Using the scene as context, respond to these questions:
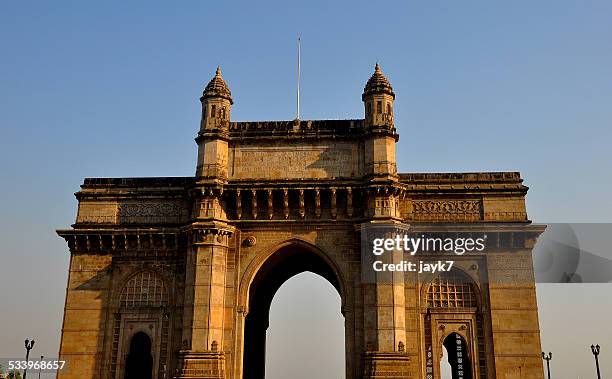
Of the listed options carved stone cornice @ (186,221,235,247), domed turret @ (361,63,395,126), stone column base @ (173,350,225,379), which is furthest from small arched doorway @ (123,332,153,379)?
domed turret @ (361,63,395,126)

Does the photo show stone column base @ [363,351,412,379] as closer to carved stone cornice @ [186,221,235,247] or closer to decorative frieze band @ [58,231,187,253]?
carved stone cornice @ [186,221,235,247]

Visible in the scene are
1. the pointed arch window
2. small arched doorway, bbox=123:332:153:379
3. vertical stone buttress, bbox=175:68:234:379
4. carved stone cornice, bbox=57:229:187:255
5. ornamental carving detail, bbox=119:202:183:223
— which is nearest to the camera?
vertical stone buttress, bbox=175:68:234:379

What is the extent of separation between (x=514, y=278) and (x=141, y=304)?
16.6 metres

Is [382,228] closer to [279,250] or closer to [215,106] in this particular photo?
[279,250]

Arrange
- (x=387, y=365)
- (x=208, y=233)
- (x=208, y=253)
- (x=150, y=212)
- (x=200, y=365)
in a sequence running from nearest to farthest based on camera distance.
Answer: (x=387, y=365) < (x=200, y=365) < (x=208, y=253) < (x=208, y=233) < (x=150, y=212)

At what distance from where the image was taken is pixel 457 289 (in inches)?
1056

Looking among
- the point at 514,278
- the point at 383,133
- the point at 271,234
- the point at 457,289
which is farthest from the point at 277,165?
the point at 514,278

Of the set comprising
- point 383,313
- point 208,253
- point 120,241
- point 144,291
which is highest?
point 120,241

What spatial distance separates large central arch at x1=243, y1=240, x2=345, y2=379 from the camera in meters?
27.4

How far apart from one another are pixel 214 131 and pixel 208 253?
5.78m

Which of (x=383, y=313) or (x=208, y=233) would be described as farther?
(x=208, y=233)

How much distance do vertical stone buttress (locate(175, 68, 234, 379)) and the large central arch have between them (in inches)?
75.0

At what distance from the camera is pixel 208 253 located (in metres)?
26.4

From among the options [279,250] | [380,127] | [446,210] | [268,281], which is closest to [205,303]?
[279,250]
